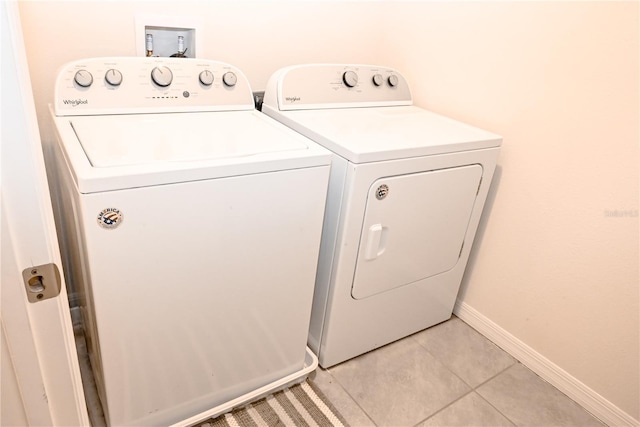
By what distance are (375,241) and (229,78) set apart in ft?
2.44

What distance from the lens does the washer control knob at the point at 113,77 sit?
132 cm

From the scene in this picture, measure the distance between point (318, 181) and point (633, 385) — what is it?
124cm

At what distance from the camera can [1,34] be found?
43 cm

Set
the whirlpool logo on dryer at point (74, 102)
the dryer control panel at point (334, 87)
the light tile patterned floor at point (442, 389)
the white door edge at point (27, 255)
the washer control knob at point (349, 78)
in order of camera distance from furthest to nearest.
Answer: the washer control knob at point (349, 78) → the dryer control panel at point (334, 87) → the light tile patterned floor at point (442, 389) → the whirlpool logo on dryer at point (74, 102) → the white door edge at point (27, 255)

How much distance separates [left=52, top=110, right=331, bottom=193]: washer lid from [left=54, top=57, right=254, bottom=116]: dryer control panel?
1.5 inches

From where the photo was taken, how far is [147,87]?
1372mm

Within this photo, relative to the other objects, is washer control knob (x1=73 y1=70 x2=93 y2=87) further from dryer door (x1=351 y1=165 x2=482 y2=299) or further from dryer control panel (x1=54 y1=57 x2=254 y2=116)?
dryer door (x1=351 y1=165 x2=482 y2=299)

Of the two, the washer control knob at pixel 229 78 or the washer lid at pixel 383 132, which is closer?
the washer lid at pixel 383 132

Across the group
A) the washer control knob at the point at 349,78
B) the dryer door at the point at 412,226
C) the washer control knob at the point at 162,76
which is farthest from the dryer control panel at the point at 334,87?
the dryer door at the point at 412,226

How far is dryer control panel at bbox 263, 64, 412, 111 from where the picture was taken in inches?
62.7

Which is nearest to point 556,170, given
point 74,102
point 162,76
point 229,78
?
point 229,78

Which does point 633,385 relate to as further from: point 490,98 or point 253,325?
point 253,325

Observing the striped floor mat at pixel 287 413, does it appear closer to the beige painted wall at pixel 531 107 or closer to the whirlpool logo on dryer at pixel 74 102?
the beige painted wall at pixel 531 107

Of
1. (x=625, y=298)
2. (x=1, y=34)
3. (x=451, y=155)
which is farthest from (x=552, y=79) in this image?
(x=1, y=34)
